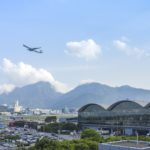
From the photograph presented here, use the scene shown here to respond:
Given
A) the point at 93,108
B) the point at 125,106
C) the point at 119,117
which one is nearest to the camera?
the point at 125,106

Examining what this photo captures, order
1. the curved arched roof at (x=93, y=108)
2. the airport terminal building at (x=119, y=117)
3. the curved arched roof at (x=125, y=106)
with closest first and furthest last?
1. the airport terminal building at (x=119, y=117)
2. the curved arched roof at (x=125, y=106)
3. the curved arched roof at (x=93, y=108)

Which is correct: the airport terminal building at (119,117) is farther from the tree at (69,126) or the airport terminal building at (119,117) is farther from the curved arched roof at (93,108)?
the tree at (69,126)

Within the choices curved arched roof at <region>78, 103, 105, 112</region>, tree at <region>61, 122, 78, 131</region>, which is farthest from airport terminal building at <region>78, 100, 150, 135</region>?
tree at <region>61, 122, 78, 131</region>

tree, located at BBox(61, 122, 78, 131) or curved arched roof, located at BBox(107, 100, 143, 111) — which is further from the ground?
curved arched roof, located at BBox(107, 100, 143, 111)

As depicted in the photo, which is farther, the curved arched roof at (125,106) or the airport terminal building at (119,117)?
the curved arched roof at (125,106)

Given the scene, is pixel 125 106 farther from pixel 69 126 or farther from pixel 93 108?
pixel 69 126

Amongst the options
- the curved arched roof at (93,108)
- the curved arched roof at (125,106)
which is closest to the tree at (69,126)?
the curved arched roof at (93,108)

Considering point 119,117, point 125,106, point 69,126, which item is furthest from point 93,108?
point 125,106

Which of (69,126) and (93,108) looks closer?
(69,126)

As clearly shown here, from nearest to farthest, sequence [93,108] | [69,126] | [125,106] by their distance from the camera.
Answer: [125,106]
[69,126]
[93,108]

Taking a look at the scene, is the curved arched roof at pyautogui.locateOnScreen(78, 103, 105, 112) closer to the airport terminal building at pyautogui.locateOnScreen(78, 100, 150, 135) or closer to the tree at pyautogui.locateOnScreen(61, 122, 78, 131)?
the airport terminal building at pyautogui.locateOnScreen(78, 100, 150, 135)
